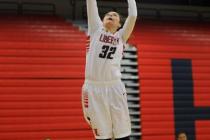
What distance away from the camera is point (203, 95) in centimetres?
790

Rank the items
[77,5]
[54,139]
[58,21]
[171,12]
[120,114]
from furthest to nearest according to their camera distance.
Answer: [171,12] < [77,5] < [58,21] < [54,139] < [120,114]

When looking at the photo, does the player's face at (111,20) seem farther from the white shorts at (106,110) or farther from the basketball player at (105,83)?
the white shorts at (106,110)

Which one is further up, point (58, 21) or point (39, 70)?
point (58, 21)

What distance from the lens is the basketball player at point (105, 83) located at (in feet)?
10.8

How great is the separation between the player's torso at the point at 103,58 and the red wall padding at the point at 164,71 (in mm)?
4237

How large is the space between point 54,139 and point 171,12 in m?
3.70

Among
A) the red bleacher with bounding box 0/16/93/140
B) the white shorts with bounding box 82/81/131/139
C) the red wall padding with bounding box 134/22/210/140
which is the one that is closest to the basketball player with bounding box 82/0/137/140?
the white shorts with bounding box 82/81/131/139

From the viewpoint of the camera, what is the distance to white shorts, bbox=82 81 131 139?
129 inches

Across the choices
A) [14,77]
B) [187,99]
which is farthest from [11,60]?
[187,99]

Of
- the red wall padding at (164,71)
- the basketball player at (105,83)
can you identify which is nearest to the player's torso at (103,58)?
the basketball player at (105,83)

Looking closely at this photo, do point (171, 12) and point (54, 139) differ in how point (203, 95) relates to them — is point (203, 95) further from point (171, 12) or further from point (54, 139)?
point (54, 139)

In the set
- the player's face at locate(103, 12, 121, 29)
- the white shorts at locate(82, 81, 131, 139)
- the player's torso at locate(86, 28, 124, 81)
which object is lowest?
the white shorts at locate(82, 81, 131, 139)

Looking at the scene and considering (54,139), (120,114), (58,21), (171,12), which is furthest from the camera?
(171,12)

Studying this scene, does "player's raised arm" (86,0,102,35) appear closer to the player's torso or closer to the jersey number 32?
the player's torso
